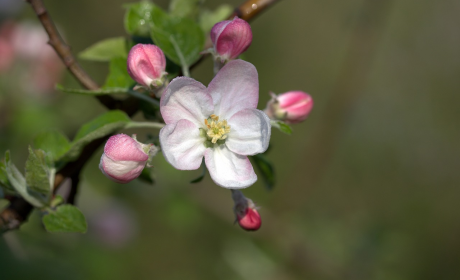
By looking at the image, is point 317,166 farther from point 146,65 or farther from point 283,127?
point 146,65

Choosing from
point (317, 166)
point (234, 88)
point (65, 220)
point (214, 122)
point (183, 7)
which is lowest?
point (317, 166)

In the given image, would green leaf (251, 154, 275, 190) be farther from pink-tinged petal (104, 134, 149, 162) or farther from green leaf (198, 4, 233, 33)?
green leaf (198, 4, 233, 33)

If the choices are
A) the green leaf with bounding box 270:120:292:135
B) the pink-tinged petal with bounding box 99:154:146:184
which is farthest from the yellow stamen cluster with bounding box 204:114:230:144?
the pink-tinged petal with bounding box 99:154:146:184

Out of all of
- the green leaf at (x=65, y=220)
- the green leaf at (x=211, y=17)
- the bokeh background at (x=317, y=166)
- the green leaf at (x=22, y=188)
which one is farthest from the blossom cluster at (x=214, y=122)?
the bokeh background at (x=317, y=166)

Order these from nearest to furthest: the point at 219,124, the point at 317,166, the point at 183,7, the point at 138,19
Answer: the point at 219,124, the point at 138,19, the point at 183,7, the point at 317,166

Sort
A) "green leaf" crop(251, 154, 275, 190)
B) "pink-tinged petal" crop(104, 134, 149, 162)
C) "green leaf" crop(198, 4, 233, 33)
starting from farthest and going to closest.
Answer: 1. "green leaf" crop(198, 4, 233, 33)
2. "green leaf" crop(251, 154, 275, 190)
3. "pink-tinged petal" crop(104, 134, 149, 162)

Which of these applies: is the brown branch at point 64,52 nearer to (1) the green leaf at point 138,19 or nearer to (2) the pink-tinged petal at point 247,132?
(1) the green leaf at point 138,19

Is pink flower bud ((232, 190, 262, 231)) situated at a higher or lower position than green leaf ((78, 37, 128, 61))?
lower

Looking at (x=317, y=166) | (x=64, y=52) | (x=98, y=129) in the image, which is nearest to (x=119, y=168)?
(x=98, y=129)

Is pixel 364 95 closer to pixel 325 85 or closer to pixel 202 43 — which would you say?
pixel 325 85
